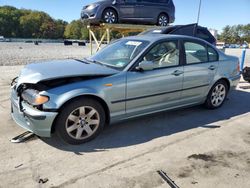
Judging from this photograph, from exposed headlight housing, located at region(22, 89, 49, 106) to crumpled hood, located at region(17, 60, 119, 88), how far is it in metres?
0.14

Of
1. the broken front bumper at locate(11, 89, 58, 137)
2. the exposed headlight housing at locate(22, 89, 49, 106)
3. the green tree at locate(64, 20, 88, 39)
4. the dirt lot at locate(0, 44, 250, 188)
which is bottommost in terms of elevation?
the dirt lot at locate(0, 44, 250, 188)

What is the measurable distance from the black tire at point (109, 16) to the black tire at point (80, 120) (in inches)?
296

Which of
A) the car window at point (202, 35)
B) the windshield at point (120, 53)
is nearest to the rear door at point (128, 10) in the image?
the car window at point (202, 35)

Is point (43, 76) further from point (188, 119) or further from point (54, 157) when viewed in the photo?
point (188, 119)

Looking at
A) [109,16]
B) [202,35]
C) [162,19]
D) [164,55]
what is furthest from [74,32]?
[164,55]

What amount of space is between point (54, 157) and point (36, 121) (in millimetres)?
538

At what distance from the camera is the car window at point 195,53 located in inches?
183

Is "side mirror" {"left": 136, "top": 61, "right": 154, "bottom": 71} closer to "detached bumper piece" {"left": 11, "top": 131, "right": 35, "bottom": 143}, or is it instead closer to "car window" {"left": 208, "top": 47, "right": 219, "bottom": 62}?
"car window" {"left": 208, "top": 47, "right": 219, "bottom": 62}

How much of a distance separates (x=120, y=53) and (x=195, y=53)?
4.97 feet

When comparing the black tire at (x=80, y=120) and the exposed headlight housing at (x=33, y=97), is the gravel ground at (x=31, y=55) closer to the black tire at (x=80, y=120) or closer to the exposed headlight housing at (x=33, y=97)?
the exposed headlight housing at (x=33, y=97)

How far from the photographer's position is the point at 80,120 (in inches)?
141

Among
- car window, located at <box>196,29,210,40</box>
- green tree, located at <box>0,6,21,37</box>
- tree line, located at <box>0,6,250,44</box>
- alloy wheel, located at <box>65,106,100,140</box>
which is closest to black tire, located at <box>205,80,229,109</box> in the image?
alloy wheel, located at <box>65,106,100,140</box>

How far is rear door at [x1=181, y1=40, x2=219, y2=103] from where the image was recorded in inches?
182

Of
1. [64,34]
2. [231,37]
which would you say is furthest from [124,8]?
[231,37]
